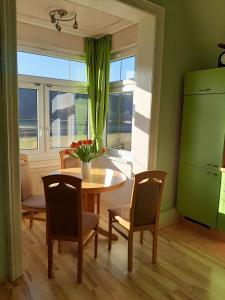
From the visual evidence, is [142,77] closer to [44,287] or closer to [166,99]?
[166,99]

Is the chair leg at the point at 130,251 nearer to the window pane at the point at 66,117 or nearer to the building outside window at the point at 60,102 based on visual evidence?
the building outside window at the point at 60,102

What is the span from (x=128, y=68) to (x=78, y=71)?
0.90 m

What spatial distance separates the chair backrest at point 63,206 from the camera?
187 cm

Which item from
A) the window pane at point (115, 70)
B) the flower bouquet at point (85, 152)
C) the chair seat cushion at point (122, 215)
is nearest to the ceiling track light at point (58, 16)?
the window pane at point (115, 70)

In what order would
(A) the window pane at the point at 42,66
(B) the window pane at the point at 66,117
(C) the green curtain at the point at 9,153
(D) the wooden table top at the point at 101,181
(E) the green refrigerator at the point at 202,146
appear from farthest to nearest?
1. (B) the window pane at the point at 66,117
2. (A) the window pane at the point at 42,66
3. (E) the green refrigerator at the point at 202,146
4. (D) the wooden table top at the point at 101,181
5. (C) the green curtain at the point at 9,153

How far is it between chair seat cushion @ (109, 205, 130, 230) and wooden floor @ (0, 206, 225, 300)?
398mm

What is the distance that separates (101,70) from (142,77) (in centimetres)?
111

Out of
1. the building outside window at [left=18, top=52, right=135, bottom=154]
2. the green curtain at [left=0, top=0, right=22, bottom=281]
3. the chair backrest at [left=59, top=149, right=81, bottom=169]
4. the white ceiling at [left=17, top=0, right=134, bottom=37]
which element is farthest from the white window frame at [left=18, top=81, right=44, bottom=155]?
the green curtain at [left=0, top=0, right=22, bottom=281]

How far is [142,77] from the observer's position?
9.38ft

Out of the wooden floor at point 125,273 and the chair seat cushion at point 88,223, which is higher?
the chair seat cushion at point 88,223

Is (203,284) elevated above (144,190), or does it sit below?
below

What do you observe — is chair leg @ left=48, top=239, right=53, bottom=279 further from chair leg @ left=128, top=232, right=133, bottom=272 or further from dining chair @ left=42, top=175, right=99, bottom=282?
chair leg @ left=128, top=232, right=133, bottom=272

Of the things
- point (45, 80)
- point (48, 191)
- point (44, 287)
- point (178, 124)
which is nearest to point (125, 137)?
point (178, 124)

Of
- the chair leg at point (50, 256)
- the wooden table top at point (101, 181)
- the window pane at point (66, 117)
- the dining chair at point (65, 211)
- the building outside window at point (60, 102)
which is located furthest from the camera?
the window pane at point (66, 117)
